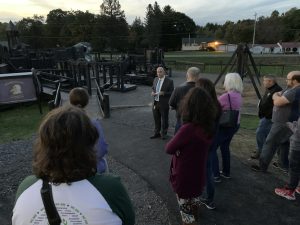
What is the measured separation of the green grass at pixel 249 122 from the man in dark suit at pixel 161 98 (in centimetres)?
288

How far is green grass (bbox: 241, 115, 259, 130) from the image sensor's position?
8620 mm

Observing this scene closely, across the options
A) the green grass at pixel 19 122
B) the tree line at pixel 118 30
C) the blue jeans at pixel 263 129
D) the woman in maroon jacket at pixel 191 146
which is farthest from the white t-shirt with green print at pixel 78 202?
the tree line at pixel 118 30

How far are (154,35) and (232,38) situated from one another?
24162mm

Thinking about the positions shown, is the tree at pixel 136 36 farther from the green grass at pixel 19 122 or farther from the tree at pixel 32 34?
the green grass at pixel 19 122

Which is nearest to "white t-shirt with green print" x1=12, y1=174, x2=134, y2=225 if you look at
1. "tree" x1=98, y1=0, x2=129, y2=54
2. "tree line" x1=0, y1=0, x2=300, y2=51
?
"tree line" x1=0, y1=0, x2=300, y2=51

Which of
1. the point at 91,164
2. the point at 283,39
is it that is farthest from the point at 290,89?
the point at 283,39

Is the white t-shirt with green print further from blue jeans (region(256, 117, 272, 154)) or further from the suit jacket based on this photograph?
the suit jacket

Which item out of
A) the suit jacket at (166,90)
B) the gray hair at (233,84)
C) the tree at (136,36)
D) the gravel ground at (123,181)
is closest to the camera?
the gravel ground at (123,181)

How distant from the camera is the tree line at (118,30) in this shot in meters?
67.7

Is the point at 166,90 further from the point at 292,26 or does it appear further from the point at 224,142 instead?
the point at 292,26

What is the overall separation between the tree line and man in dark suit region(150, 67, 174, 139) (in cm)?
5641

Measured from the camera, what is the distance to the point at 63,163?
1.34 metres

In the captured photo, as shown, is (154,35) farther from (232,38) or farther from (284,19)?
(284,19)

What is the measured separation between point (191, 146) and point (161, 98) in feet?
13.3
